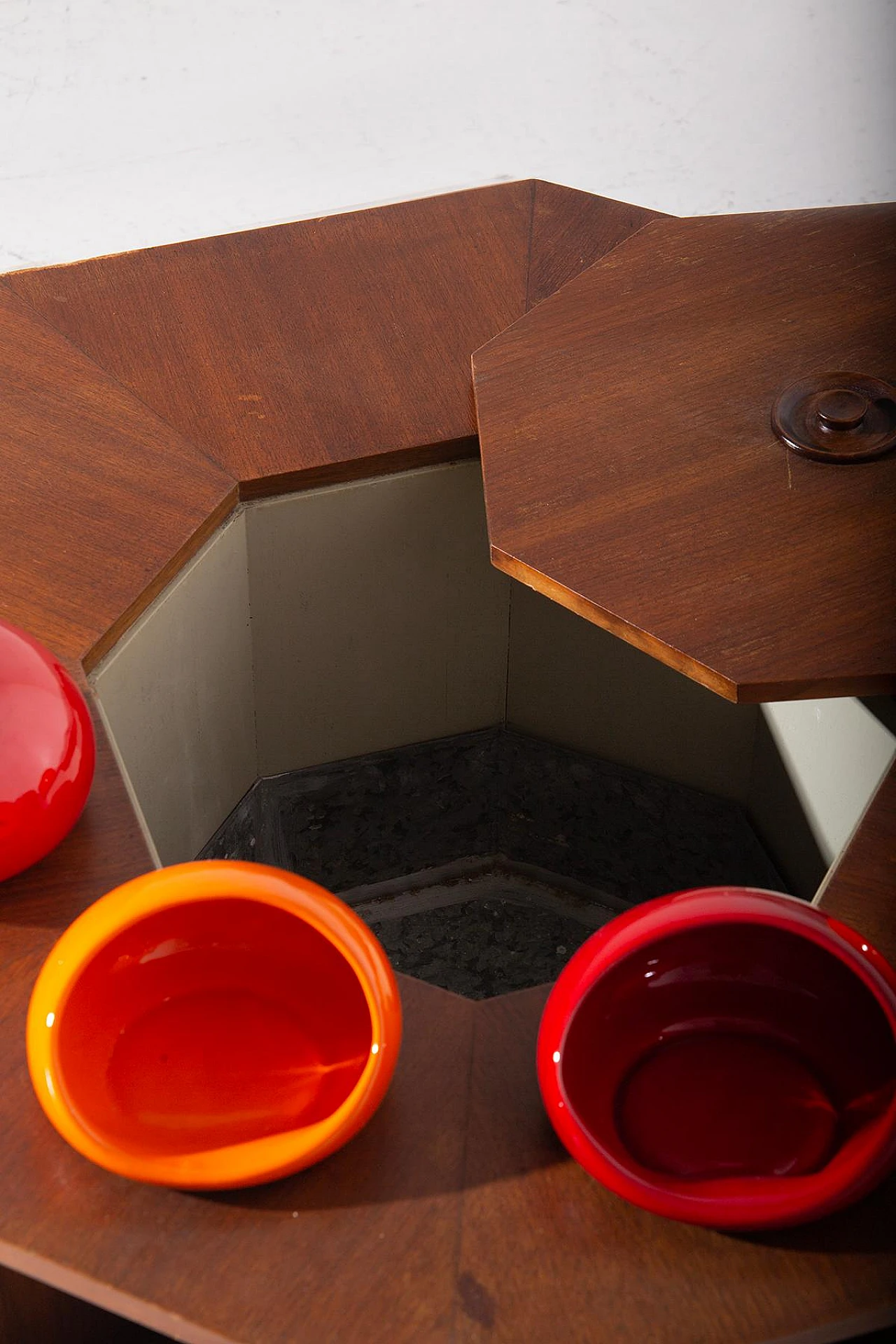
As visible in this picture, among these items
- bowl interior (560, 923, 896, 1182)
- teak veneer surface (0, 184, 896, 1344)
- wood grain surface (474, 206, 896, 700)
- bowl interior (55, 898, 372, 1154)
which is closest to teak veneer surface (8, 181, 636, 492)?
wood grain surface (474, 206, 896, 700)

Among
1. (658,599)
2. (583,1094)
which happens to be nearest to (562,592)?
(658,599)

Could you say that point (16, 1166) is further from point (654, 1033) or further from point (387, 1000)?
point (654, 1033)

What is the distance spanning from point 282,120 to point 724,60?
1.20 m

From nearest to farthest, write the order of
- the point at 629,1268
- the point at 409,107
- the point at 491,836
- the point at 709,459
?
the point at 629,1268 < the point at 709,459 < the point at 491,836 < the point at 409,107

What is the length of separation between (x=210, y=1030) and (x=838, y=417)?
88 centimetres

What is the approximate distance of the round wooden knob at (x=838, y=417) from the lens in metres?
1.38

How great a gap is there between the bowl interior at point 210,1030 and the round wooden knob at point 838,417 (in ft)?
2.45

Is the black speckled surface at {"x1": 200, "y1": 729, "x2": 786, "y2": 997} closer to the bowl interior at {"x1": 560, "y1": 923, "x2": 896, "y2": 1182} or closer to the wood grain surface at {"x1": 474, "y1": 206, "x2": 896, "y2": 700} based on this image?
the wood grain surface at {"x1": 474, "y1": 206, "x2": 896, "y2": 700}

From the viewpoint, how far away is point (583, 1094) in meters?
0.99

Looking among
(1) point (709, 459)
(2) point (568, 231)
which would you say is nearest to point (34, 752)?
(1) point (709, 459)

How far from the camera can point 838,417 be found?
4.58ft

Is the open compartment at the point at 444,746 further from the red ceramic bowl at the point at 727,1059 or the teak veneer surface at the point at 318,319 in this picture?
the red ceramic bowl at the point at 727,1059

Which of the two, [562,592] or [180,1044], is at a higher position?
[562,592]

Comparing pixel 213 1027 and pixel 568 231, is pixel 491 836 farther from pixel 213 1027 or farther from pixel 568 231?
pixel 213 1027
